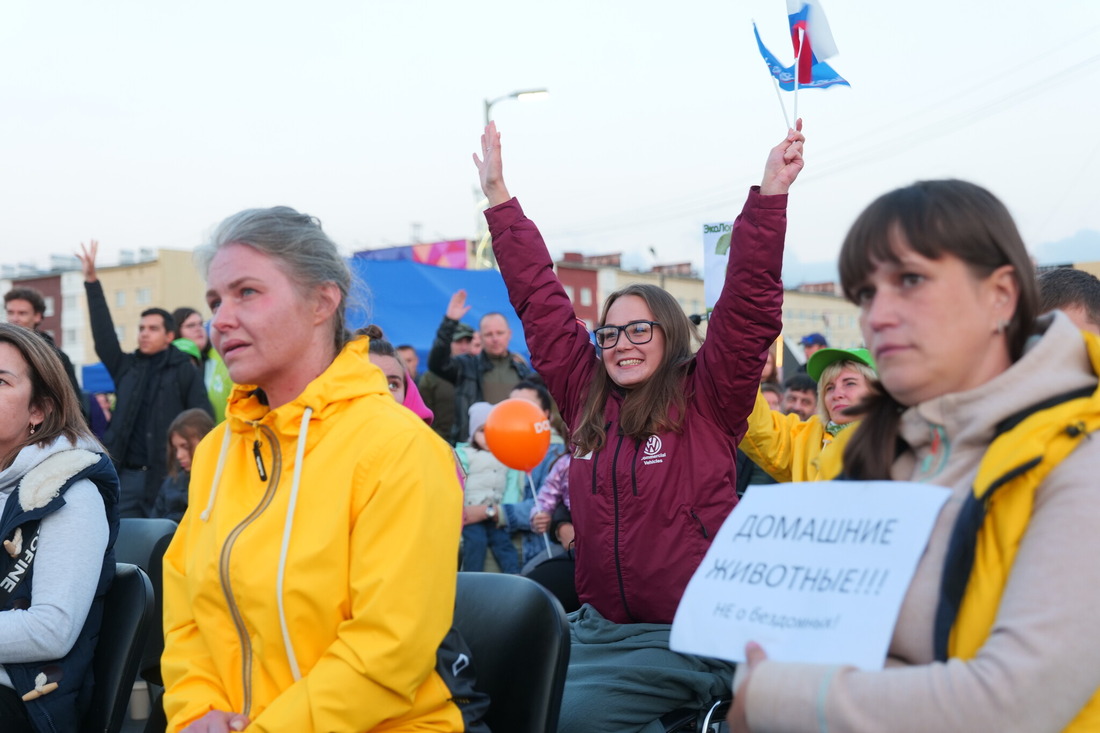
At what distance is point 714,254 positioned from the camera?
5.08m

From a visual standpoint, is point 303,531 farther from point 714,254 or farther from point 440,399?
point 440,399

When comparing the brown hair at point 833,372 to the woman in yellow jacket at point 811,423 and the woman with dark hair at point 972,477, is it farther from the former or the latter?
A: the woman with dark hair at point 972,477

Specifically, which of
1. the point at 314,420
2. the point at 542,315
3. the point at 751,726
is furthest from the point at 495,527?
the point at 751,726

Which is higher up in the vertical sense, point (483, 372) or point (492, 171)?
point (492, 171)

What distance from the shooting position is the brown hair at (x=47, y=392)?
11.2 feet

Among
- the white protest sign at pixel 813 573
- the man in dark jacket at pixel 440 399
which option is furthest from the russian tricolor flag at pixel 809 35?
the man in dark jacket at pixel 440 399

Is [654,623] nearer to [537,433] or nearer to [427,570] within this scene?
[427,570]

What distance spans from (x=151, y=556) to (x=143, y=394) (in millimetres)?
3726

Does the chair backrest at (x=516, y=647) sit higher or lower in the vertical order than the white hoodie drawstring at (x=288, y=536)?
lower

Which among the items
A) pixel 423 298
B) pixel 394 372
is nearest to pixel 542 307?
pixel 394 372

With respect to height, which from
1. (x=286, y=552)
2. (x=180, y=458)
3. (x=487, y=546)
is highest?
(x=286, y=552)

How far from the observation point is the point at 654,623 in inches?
131

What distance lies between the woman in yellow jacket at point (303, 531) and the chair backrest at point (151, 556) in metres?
1.50

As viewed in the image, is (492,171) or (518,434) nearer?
(492,171)
